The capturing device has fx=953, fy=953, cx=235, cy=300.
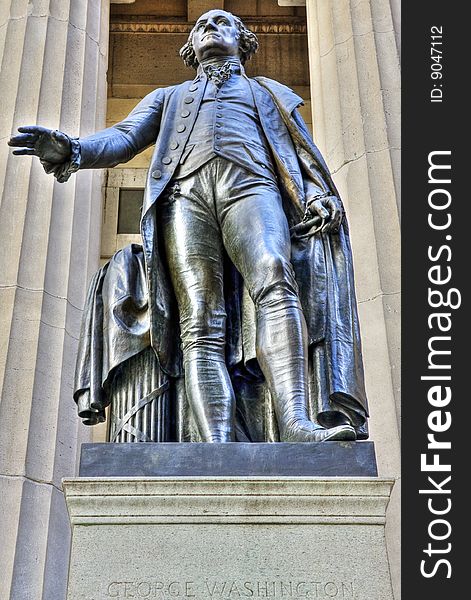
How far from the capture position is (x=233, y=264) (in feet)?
19.1

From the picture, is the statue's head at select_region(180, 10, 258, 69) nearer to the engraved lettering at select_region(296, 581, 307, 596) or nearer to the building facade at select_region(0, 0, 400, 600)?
the engraved lettering at select_region(296, 581, 307, 596)

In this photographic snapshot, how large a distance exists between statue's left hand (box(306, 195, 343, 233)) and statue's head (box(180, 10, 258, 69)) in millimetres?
1393

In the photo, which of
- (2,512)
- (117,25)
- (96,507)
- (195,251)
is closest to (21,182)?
(2,512)

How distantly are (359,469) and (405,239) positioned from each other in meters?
5.86

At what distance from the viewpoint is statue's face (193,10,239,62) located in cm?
648

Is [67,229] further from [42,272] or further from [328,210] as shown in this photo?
[328,210]

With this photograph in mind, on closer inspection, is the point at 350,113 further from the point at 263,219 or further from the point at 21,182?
the point at 263,219

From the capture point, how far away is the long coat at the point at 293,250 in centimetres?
540

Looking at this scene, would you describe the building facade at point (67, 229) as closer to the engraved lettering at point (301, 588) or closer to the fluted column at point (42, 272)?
the fluted column at point (42, 272)

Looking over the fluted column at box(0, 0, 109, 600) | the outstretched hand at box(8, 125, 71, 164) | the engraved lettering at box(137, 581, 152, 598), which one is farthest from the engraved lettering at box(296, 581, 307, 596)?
the fluted column at box(0, 0, 109, 600)

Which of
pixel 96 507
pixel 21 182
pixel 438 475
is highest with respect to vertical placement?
pixel 21 182

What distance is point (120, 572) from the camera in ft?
13.7

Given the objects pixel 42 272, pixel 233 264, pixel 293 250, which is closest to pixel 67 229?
pixel 42 272

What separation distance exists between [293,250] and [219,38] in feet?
5.62
